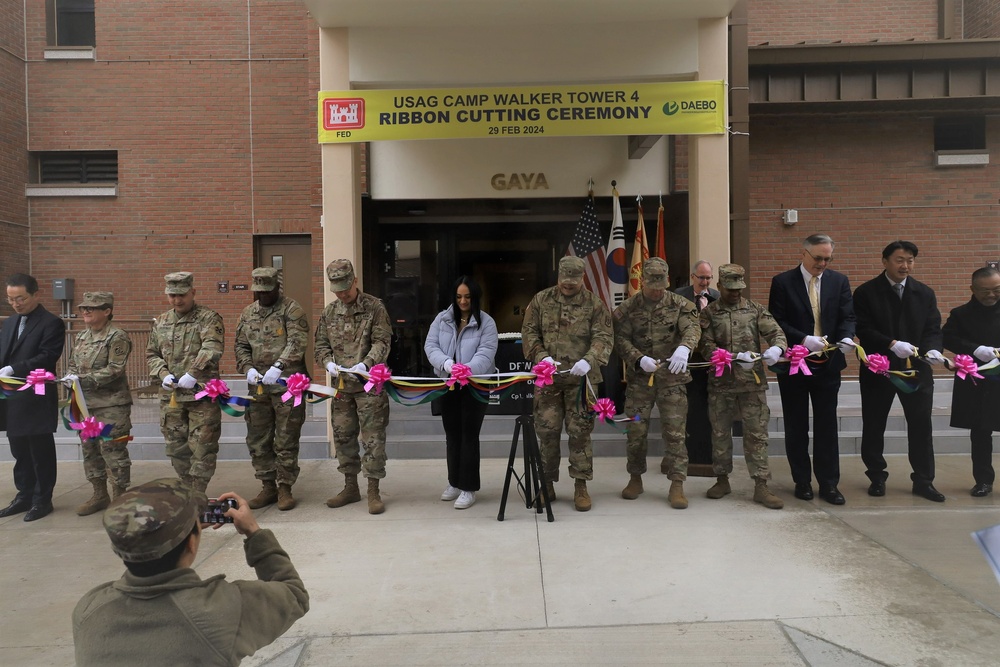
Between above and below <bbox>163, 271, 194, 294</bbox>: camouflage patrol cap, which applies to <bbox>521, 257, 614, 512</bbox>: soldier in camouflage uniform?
below

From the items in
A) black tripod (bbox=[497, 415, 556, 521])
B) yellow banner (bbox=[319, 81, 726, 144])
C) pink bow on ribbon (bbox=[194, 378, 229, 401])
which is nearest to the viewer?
black tripod (bbox=[497, 415, 556, 521])

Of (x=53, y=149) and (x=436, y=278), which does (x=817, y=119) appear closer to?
(x=436, y=278)

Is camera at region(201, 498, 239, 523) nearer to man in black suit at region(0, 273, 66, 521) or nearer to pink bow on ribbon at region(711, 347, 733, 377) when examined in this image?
pink bow on ribbon at region(711, 347, 733, 377)

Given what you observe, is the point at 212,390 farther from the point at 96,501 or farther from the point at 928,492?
the point at 928,492

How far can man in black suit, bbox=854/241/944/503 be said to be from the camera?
20.0 feet

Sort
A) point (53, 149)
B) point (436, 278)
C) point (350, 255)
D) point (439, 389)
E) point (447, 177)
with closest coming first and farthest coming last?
point (439, 389) → point (350, 255) → point (447, 177) → point (53, 149) → point (436, 278)

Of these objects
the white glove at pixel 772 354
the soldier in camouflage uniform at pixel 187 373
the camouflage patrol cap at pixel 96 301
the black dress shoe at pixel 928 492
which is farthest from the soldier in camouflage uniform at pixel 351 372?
the black dress shoe at pixel 928 492

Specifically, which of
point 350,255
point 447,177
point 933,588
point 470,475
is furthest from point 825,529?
point 447,177

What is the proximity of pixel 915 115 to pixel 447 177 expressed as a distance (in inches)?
276

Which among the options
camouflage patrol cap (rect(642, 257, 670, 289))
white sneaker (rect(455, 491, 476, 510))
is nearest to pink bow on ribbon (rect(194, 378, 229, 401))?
white sneaker (rect(455, 491, 476, 510))

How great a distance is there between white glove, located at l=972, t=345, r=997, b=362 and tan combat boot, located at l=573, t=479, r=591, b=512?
11.5 feet

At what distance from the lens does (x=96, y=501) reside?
20.0 feet

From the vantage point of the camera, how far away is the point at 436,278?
480 inches

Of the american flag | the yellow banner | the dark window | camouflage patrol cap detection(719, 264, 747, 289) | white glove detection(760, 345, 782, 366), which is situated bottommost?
white glove detection(760, 345, 782, 366)
